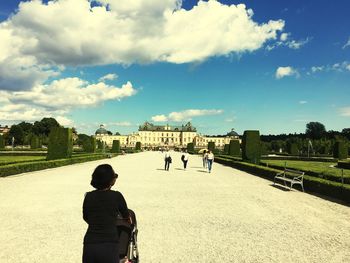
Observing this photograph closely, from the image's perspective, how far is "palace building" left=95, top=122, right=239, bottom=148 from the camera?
173250 mm

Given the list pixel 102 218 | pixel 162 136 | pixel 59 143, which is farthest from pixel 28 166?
pixel 162 136

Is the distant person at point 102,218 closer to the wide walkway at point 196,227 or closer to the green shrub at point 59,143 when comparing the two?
the wide walkway at point 196,227

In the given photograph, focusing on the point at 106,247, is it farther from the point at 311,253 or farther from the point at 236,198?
the point at 236,198

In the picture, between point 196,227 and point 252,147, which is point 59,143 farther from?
point 196,227

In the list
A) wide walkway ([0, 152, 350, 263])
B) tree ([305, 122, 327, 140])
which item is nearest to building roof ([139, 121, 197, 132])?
tree ([305, 122, 327, 140])

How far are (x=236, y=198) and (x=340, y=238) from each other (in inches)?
204

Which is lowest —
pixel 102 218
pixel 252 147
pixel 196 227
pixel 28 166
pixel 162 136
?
pixel 196 227

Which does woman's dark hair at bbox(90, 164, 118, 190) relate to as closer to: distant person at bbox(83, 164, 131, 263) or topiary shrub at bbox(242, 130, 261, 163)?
distant person at bbox(83, 164, 131, 263)

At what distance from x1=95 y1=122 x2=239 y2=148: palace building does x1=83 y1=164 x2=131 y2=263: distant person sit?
548ft

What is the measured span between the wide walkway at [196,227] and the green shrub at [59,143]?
15.4m

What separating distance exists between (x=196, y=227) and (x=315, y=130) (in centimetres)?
11983

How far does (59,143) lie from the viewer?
28531 millimetres

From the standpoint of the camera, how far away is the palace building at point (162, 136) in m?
173

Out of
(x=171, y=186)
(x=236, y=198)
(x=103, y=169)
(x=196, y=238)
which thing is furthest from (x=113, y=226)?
(x=171, y=186)
